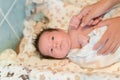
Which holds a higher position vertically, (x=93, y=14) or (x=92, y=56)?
(x=93, y=14)

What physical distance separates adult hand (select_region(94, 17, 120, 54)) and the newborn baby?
0.03m

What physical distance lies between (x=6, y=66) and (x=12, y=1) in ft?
1.43

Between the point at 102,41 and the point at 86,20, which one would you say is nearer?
the point at 102,41

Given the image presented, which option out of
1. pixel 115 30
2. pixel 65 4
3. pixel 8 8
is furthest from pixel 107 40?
pixel 8 8

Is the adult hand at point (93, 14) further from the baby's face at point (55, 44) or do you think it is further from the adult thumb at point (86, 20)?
the baby's face at point (55, 44)

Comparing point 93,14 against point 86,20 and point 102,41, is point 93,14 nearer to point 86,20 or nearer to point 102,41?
point 86,20

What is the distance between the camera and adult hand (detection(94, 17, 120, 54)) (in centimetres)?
119

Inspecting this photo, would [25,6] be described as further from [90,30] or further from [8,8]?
[90,30]

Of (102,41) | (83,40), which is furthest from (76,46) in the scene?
(102,41)

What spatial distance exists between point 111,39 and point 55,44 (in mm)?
297

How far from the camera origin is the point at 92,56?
1271mm

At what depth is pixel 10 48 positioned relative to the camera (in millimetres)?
1470

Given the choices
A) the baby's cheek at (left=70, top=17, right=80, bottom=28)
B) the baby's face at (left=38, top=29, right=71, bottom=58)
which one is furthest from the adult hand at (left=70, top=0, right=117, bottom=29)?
the baby's face at (left=38, top=29, right=71, bottom=58)

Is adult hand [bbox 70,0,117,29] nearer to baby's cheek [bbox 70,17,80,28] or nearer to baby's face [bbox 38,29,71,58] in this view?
baby's cheek [bbox 70,17,80,28]
